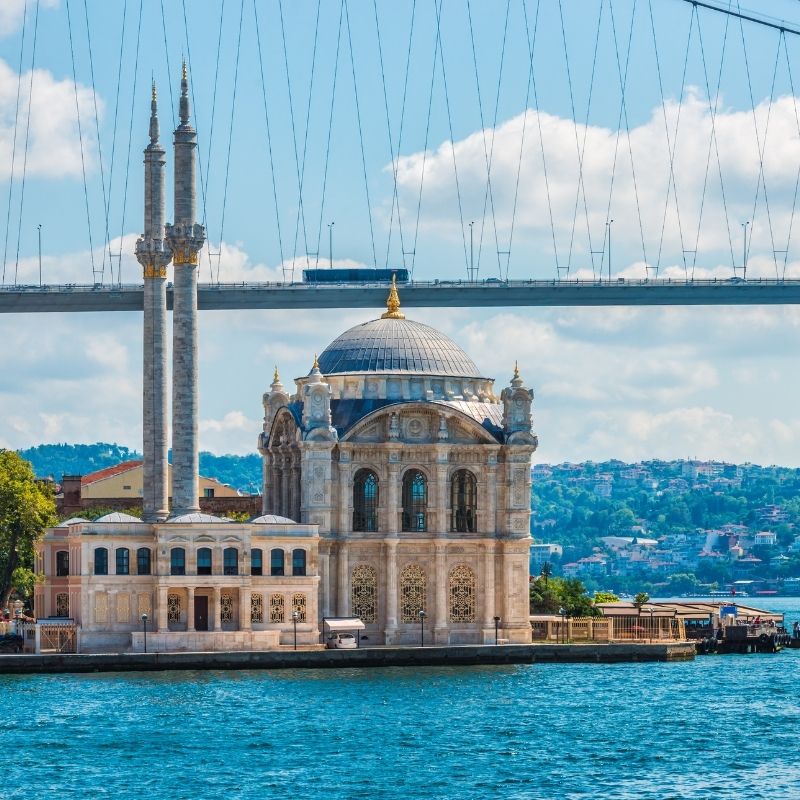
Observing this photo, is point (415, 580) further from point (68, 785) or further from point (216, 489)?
point (216, 489)

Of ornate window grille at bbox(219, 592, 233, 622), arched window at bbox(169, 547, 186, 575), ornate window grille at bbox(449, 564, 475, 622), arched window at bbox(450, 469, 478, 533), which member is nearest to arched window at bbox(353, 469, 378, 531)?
arched window at bbox(450, 469, 478, 533)

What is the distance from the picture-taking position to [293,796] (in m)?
54.1

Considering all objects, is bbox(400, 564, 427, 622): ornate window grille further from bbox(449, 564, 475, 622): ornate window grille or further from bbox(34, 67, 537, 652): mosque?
bbox(449, 564, 475, 622): ornate window grille

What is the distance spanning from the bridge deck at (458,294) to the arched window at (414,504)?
15.4 meters

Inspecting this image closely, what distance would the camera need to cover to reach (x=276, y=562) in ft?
279

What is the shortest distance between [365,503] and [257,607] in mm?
7291

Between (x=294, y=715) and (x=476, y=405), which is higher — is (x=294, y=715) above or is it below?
below

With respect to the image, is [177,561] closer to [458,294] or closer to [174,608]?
[174,608]

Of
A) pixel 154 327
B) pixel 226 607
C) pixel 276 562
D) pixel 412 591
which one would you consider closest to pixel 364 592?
pixel 412 591

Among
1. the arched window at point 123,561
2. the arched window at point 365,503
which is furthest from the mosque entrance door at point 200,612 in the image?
the arched window at point 365,503

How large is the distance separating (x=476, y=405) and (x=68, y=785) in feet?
125

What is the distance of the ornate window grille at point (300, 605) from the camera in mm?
85062

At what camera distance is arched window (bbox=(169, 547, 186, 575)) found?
83375 mm

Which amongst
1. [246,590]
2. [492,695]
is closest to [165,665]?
[246,590]
